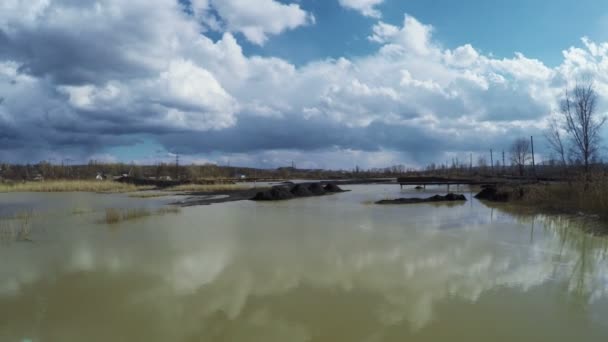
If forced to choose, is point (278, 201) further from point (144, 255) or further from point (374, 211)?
point (144, 255)

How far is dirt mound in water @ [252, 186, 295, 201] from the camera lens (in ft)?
88.9

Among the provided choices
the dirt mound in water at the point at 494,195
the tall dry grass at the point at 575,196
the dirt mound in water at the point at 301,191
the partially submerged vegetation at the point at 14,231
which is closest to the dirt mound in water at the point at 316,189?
the dirt mound in water at the point at 301,191

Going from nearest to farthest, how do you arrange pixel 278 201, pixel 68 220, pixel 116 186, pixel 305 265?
pixel 305 265 < pixel 68 220 < pixel 278 201 < pixel 116 186

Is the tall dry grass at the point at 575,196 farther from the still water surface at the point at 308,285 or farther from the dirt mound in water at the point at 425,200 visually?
the dirt mound in water at the point at 425,200

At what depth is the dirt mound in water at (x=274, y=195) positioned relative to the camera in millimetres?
27109

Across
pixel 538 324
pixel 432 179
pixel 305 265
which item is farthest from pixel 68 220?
pixel 432 179

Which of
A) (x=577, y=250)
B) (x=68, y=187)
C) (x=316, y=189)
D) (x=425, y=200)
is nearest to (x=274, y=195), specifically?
(x=316, y=189)

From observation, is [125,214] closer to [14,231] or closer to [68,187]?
[14,231]

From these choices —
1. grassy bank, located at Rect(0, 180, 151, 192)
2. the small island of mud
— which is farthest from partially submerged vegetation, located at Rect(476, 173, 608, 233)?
grassy bank, located at Rect(0, 180, 151, 192)

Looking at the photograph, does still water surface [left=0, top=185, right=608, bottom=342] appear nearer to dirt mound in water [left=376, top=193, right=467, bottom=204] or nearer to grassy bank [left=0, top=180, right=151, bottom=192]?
dirt mound in water [left=376, top=193, right=467, bottom=204]

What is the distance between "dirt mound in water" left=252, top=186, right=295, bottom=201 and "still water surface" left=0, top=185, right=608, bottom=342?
13.7m

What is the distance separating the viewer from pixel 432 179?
1930 inches

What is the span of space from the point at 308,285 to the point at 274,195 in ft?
67.3

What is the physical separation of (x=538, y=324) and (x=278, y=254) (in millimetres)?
5977
